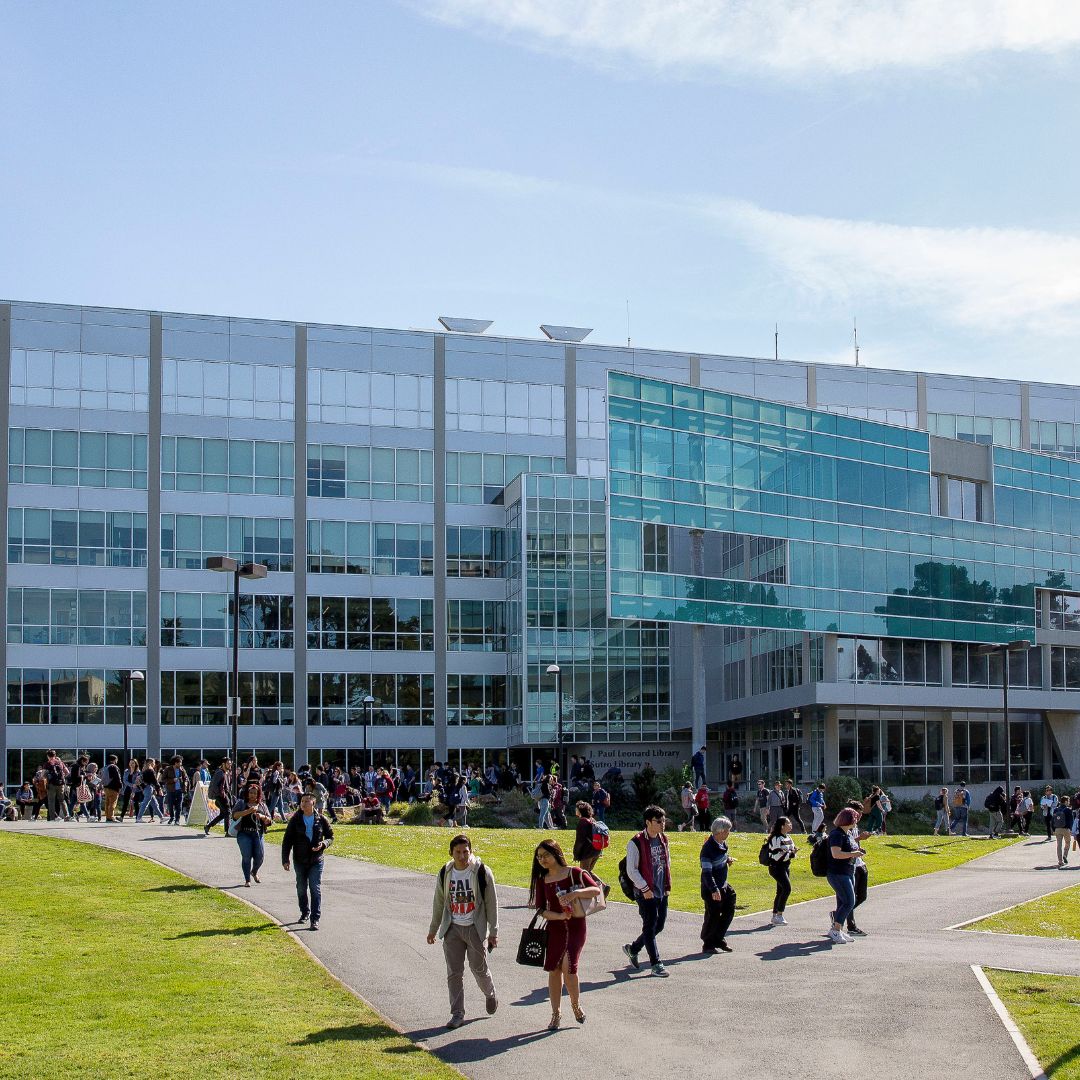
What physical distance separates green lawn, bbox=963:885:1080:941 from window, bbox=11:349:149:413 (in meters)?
46.2

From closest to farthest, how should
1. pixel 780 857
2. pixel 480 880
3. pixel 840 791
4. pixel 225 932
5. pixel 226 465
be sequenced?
1. pixel 480 880
2. pixel 225 932
3. pixel 780 857
4. pixel 840 791
5. pixel 226 465

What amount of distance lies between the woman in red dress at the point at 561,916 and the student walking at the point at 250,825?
31.7 feet

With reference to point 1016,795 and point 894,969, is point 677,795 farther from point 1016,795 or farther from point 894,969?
point 894,969

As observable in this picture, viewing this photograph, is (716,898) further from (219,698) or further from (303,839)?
(219,698)

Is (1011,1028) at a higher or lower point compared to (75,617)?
lower

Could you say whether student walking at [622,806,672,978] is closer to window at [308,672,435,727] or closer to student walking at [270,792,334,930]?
student walking at [270,792,334,930]

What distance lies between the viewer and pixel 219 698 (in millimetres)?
61531

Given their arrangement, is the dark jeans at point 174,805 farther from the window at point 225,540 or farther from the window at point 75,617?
the window at point 225,540

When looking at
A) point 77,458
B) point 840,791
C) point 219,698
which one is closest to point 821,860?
point 840,791

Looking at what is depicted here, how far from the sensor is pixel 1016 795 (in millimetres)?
43312

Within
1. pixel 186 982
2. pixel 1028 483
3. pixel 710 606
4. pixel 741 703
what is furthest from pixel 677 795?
pixel 186 982

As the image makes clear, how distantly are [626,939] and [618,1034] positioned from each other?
592 centimetres

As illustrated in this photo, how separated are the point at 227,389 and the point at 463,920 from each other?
52.0 m

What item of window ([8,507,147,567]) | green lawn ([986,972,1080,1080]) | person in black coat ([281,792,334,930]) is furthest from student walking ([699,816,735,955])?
window ([8,507,147,567])
